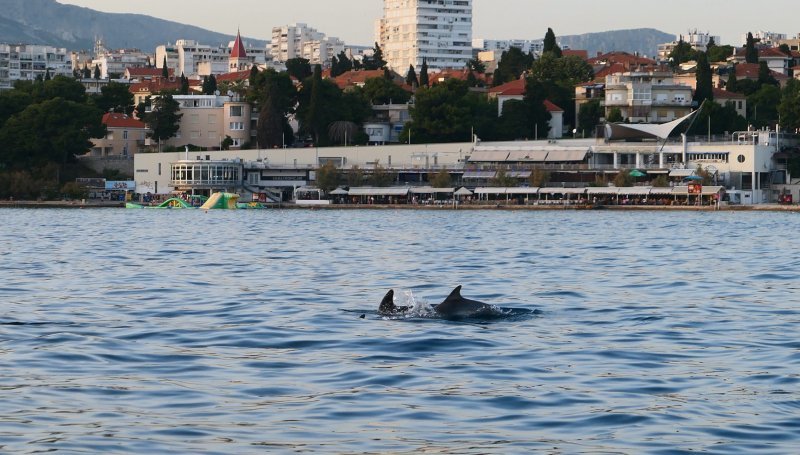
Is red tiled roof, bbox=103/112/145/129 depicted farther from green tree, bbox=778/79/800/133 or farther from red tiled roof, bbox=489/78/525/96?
green tree, bbox=778/79/800/133

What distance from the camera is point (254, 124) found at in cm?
13338

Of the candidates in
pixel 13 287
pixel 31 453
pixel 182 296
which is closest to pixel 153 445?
pixel 31 453

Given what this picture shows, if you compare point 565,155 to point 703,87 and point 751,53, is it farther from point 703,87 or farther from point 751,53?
point 751,53

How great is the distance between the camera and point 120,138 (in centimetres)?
13238

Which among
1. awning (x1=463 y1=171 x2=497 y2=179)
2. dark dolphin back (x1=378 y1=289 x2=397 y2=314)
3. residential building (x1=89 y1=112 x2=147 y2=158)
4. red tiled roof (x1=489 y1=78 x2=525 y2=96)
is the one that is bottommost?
dark dolphin back (x1=378 y1=289 x2=397 y2=314)

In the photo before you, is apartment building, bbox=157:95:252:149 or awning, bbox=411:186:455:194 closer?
awning, bbox=411:186:455:194

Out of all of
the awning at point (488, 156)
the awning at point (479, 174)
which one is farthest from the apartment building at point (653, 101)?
the awning at point (479, 174)

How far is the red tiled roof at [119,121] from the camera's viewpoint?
132 m

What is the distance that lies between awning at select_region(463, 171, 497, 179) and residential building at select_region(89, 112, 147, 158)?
3568 cm

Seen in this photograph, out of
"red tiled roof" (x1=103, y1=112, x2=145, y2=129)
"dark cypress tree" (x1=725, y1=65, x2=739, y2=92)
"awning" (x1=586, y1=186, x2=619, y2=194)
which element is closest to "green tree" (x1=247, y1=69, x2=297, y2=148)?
"red tiled roof" (x1=103, y1=112, x2=145, y2=129)

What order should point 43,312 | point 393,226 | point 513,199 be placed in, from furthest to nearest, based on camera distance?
point 513,199 < point 393,226 < point 43,312

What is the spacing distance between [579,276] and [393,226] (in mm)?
37874

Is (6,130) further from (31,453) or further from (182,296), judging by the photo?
(31,453)

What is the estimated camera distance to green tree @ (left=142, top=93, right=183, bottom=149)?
128 meters
